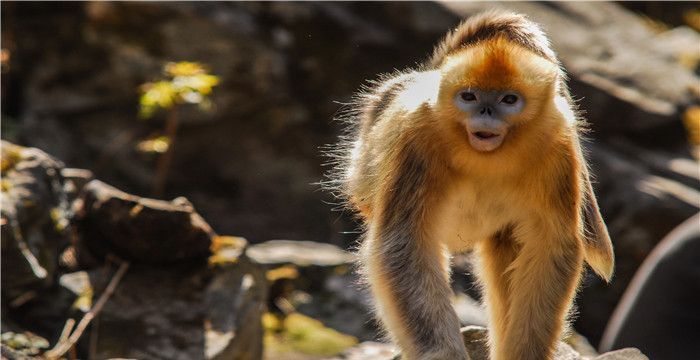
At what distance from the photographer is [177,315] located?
6.06 metres

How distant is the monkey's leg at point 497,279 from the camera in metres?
4.77

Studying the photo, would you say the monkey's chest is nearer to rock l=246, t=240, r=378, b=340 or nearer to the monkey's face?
the monkey's face

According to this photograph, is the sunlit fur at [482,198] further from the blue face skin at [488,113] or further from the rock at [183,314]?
the rock at [183,314]

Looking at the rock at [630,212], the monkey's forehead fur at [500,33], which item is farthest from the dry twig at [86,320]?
the rock at [630,212]

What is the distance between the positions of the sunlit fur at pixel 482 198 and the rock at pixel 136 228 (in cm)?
180

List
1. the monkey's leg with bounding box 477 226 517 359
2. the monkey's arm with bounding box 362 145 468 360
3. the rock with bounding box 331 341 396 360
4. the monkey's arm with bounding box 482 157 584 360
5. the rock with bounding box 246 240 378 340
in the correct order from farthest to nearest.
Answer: the rock with bounding box 246 240 378 340
the rock with bounding box 331 341 396 360
the monkey's leg with bounding box 477 226 517 359
the monkey's arm with bounding box 482 157 584 360
the monkey's arm with bounding box 362 145 468 360

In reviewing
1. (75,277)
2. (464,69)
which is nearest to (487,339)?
(464,69)

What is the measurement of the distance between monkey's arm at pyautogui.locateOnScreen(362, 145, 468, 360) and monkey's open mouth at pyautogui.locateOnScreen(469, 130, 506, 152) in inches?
13.5

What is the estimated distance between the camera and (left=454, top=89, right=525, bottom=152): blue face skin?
3996 mm

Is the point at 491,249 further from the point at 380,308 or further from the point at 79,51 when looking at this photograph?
the point at 79,51

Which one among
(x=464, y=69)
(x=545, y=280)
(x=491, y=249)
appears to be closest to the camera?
(x=464, y=69)

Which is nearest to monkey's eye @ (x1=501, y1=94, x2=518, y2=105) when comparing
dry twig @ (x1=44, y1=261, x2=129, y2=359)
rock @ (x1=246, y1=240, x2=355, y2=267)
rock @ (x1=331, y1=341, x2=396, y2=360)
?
dry twig @ (x1=44, y1=261, x2=129, y2=359)

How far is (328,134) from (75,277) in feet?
16.4

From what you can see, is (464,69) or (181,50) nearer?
(464,69)
